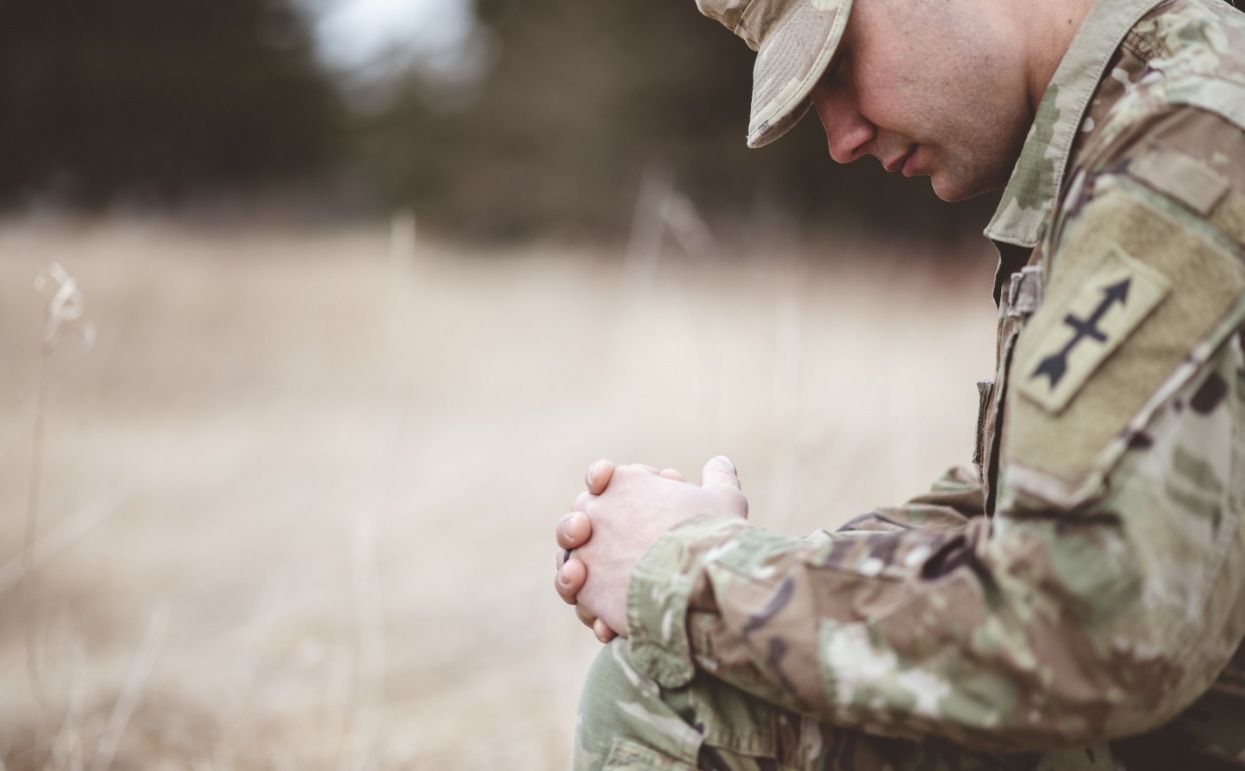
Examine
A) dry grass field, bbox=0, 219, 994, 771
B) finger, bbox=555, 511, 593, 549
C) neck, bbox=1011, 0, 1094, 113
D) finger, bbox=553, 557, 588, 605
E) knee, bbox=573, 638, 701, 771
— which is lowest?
dry grass field, bbox=0, 219, 994, 771

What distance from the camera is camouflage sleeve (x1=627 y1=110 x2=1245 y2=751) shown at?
2.64 ft

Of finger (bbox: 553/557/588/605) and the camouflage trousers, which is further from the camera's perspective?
finger (bbox: 553/557/588/605)

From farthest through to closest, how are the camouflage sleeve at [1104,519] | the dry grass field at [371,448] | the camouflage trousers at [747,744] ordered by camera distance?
the dry grass field at [371,448] < the camouflage trousers at [747,744] < the camouflage sleeve at [1104,519]

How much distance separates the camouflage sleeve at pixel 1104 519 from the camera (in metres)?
0.80

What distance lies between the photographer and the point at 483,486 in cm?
461

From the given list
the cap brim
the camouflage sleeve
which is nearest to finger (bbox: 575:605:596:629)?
the camouflage sleeve

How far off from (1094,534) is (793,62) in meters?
0.75

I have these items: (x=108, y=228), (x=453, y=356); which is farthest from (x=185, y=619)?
(x=108, y=228)

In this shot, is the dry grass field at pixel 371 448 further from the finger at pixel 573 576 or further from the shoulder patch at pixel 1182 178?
the shoulder patch at pixel 1182 178

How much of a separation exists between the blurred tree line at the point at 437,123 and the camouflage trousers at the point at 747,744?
28.5 feet

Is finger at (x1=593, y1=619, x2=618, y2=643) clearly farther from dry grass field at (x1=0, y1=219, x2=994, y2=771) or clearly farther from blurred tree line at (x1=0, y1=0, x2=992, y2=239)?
blurred tree line at (x1=0, y1=0, x2=992, y2=239)

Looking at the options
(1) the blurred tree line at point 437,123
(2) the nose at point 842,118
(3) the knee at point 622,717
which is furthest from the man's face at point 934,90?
(1) the blurred tree line at point 437,123

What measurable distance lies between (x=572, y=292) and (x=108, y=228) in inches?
162

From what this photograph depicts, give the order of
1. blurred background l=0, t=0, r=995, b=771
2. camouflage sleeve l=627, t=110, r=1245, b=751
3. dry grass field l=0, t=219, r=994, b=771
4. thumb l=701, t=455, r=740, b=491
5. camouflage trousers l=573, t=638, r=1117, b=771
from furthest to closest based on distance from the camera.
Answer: blurred background l=0, t=0, r=995, b=771 → dry grass field l=0, t=219, r=994, b=771 → thumb l=701, t=455, r=740, b=491 → camouflage trousers l=573, t=638, r=1117, b=771 → camouflage sleeve l=627, t=110, r=1245, b=751
